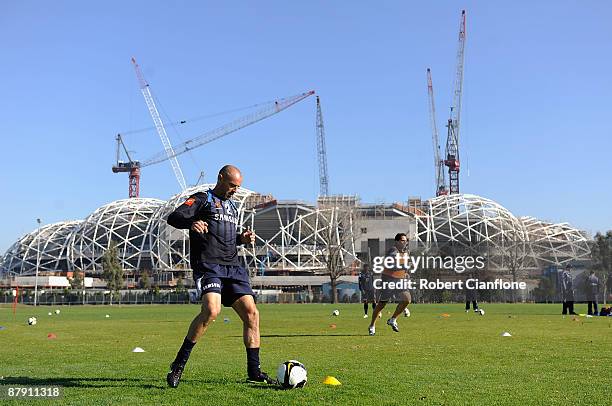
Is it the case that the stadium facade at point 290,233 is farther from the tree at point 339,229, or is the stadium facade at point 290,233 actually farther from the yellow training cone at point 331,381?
the yellow training cone at point 331,381

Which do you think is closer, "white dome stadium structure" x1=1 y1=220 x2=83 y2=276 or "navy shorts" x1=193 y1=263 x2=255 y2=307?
"navy shorts" x1=193 y1=263 x2=255 y2=307

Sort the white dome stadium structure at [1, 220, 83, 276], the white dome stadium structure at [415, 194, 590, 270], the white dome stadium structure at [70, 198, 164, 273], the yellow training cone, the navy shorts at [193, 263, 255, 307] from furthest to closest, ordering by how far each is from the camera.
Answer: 1. the white dome stadium structure at [1, 220, 83, 276]
2. the white dome stadium structure at [70, 198, 164, 273]
3. the white dome stadium structure at [415, 194, 590, 270]
4. the navy shorts at [193, 263, 255, 307]
5. the yellow training cone

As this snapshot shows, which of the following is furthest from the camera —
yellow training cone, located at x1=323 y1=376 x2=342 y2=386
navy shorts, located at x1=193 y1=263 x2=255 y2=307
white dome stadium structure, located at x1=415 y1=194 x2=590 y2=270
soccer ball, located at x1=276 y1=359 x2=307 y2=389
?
white dome stadium structure, located at x1=415 y1=194 x2=590 y2=270

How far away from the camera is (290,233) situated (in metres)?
122

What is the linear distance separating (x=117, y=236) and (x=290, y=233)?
4077 centimetres

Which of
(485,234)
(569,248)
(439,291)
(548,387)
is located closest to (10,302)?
(439,291)

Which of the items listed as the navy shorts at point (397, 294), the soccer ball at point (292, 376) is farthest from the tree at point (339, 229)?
the soccer ball at point (292, 376)

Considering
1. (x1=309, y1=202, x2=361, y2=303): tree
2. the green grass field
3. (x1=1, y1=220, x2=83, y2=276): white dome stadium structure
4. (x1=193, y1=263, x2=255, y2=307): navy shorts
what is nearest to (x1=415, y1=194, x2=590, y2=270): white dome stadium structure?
(x1=309, y1=202, x2=361, y2=303): tree

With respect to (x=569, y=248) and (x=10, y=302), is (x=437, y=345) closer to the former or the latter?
(x=10, y=302)

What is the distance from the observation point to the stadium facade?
112375mm

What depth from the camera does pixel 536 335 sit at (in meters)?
13.5

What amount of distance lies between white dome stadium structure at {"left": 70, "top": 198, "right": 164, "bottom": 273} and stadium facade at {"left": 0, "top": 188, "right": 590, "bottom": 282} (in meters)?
0.21

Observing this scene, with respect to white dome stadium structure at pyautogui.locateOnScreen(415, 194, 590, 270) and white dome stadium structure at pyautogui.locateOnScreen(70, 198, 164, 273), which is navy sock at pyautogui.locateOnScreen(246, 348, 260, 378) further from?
white dome stadium structure at pyautogui.locateOnScreen(70, 198, 164, 273)

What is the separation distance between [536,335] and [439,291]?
1777 inches
